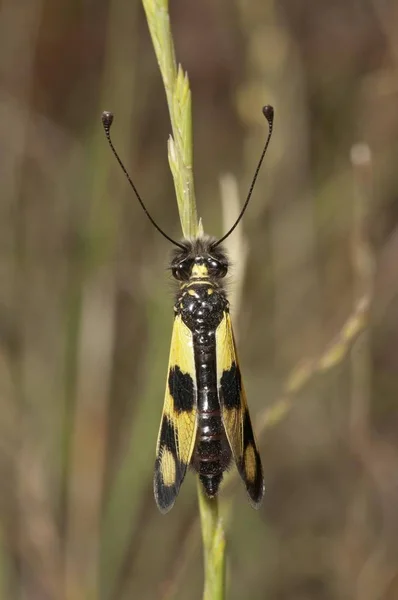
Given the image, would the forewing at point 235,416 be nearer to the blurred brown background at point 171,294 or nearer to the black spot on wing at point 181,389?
the black spot on wing at point 181,389

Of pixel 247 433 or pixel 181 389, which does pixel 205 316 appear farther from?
pixel 247 433

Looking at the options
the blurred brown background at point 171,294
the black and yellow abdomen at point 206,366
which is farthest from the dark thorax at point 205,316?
the blurred brown background at point 171,294

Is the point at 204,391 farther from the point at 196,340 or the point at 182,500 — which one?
the point at 182,500

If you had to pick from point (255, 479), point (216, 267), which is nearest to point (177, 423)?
point (255, 479)

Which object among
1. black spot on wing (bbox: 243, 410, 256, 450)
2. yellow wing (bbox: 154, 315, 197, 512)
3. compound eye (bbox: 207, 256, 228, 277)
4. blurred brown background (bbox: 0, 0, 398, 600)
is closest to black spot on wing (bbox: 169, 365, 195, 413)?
yellow wing (bbox: 154, 315, 197, 512)

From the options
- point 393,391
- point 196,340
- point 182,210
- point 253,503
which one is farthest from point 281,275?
point 182,210

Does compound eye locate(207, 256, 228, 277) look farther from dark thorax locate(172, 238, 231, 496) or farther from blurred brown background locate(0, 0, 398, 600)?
blurred brown background locate(0, 0, 398, 600)
